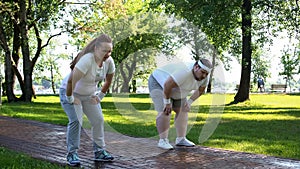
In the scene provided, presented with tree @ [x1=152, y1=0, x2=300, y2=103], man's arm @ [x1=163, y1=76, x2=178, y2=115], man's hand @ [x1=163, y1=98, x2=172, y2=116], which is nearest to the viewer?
man's arm @ [x1=163, y1=76, x2=178, y2=115]

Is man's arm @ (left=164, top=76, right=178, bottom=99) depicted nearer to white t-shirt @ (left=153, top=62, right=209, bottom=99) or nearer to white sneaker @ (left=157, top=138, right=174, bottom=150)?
white t-shirt @ (left=153, top=62, right=209, bottom=99)

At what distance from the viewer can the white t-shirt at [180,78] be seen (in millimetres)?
6512

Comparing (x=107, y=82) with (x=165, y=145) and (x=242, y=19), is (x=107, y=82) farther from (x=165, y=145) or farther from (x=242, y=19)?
(x=242, y=19)

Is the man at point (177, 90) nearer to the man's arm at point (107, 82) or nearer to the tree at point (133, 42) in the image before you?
the tree at point (133, 42)

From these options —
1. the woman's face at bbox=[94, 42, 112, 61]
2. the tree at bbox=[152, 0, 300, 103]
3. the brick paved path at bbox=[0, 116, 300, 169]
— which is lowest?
the brick paved path at bbox=[0, 116, 300, 169]

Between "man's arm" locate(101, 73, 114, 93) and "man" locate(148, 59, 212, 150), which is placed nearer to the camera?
"man's arm" locate(101, 73, 114, 93)

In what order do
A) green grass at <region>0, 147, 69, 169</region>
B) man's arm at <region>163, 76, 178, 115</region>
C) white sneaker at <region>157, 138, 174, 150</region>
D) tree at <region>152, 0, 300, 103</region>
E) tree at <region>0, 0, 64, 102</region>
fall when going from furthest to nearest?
1. tree at <region>0, 0, 64, 102</region>
2. tree at <region>152, 0, 300, 103</region>
3. white sneaker at <region>157, 138, 174, 150</region>
4. man's arm at <region>163, 76, 178, 115</region>
5. green grass at <region>0, 147, 69, 169</region>

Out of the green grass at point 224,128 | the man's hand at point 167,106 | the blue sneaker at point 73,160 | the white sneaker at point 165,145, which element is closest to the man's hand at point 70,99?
the blue sneaker at point 73,160

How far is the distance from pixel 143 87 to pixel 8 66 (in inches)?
589

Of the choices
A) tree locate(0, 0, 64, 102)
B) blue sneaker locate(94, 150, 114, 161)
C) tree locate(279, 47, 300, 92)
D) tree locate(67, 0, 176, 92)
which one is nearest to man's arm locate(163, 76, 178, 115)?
tree locate(67, 0, 176, 92)

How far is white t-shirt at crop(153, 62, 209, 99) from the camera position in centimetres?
651

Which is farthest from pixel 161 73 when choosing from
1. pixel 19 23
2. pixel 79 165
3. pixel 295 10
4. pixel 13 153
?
pixel 19 23

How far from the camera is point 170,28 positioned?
6.66m

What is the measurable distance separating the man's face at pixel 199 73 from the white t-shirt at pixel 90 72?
1.24 meters
